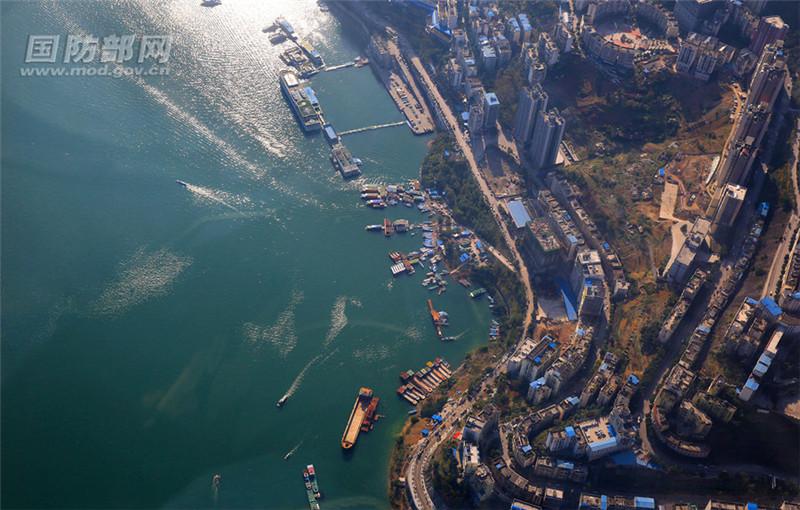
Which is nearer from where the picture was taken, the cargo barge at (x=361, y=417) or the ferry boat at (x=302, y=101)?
the cargo barge at (x=361, y=417)

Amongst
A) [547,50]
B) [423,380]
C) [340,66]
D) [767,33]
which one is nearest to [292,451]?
[423,380]

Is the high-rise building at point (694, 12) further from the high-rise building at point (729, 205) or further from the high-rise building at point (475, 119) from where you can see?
the high-rise building at point (475, 119)

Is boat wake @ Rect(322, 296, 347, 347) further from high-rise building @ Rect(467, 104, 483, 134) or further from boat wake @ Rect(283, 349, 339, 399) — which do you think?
high-rise building @ Rect(467, 104, 483, 134)

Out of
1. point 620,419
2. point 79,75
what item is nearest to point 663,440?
point 620,419

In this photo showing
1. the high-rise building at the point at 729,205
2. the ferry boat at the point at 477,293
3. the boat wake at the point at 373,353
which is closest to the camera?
the high-rise building at the point at 729,205

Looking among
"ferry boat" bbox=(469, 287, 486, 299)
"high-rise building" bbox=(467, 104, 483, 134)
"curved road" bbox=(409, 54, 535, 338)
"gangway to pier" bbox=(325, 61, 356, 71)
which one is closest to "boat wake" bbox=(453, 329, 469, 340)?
"ferry boat" bbox=(469, 287, 486, 299)

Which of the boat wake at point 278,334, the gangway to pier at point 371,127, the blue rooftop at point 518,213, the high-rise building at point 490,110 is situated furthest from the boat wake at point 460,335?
the gangway to pier at point 371,127
